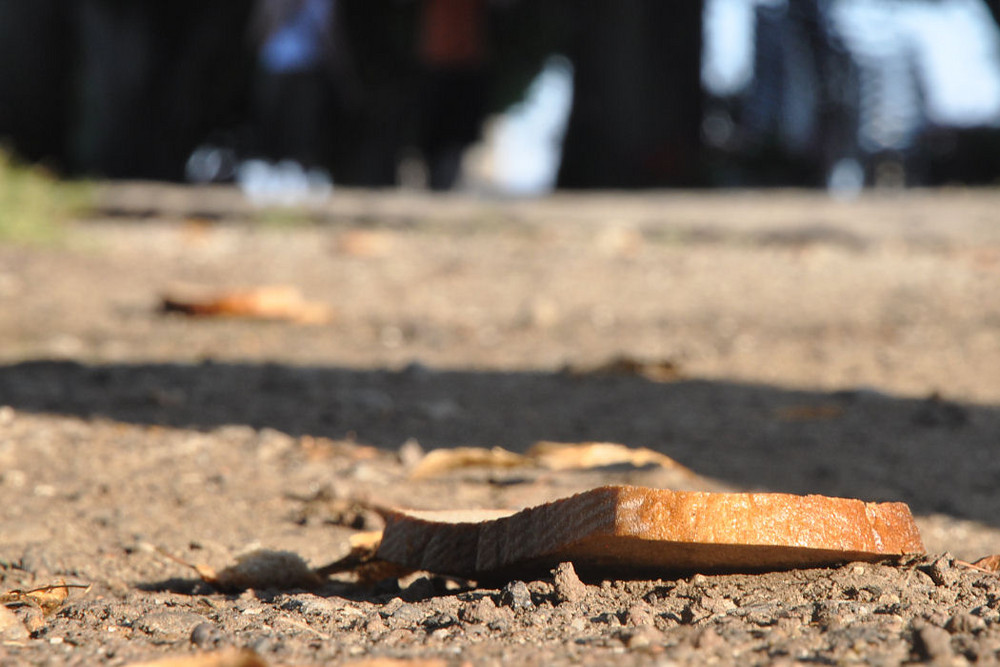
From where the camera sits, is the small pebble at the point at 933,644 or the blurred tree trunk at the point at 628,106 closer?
the small pebble at the point at 933,644

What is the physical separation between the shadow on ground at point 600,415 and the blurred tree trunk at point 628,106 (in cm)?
715

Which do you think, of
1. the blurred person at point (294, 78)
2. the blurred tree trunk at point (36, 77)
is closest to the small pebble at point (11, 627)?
the blurred person at point (294, 78)

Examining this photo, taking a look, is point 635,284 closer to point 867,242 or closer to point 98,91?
point 867,242

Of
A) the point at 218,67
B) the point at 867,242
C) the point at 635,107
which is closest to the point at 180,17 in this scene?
the point at 218,67

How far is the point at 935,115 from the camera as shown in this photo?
11.4m

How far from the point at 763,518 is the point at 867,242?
12.6 feet

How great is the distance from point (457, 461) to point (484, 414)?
47 cm

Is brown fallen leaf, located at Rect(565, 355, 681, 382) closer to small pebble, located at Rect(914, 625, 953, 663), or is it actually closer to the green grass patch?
small pebble, located at Rect(914, 625, 953, 663)

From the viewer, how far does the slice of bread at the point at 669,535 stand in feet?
3.90

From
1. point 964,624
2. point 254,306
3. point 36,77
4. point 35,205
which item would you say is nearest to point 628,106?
point 36,77

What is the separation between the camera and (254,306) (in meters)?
3.36

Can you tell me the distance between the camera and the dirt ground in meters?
1.17

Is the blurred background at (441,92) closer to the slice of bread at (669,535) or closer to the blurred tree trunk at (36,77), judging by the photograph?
→ the blurred tree trunk at (36,77)

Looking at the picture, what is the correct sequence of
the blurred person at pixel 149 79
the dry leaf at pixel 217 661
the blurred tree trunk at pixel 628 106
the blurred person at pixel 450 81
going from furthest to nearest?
1. the blurred person at pixel 149 79
2. the blurred tree trunk at pixel 628 106
3. the blurred person at pixel 450 81
4. the dry leaf at pixel 217 661
